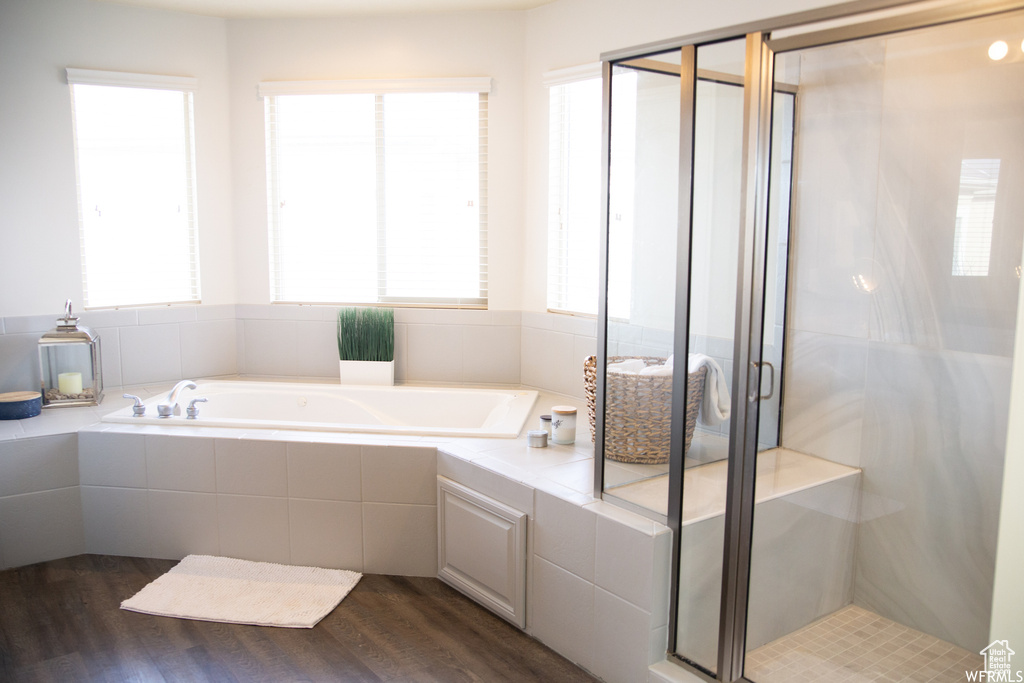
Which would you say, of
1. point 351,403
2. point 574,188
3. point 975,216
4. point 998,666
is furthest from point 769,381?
point 351,403

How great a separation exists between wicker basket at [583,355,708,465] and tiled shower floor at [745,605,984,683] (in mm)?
605

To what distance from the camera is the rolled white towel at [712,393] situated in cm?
225

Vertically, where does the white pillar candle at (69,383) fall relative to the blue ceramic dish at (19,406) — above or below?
above

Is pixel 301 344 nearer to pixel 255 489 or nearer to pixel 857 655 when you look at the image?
pixel 255 489

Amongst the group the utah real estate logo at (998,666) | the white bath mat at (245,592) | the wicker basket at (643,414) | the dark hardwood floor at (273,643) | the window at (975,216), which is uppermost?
the window at (975,216)

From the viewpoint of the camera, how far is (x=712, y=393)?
228 cm

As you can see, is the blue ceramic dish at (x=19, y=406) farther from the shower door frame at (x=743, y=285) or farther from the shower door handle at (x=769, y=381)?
the shower door handle at (x=769, y=381)

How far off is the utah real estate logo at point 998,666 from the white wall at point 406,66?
3.09 metres

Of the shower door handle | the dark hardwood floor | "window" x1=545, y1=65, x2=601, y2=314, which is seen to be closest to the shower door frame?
the shower door handle

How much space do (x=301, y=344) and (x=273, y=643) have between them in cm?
223

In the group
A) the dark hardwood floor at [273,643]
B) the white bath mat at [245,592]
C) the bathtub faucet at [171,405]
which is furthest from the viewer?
the bathtub faucet at [171,405]

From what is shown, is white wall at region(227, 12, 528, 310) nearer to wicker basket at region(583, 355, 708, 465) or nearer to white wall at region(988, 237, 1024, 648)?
wicker basket at region(583, 355, 708, 465)

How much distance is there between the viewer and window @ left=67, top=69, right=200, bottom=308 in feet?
14.0

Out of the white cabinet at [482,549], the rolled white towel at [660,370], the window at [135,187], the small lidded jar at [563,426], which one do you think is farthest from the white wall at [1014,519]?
the window at [135,187]
